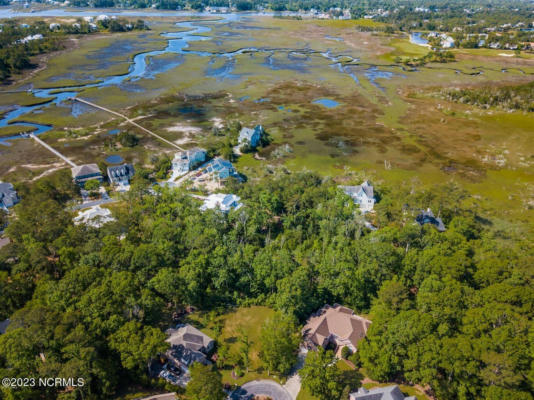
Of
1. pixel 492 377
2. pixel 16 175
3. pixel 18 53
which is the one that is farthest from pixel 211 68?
pixel 492 377

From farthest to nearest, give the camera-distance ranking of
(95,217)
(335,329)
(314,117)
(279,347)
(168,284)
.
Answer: (314,117)
(95,217)
(168,284)
(335,329)
(279,347)

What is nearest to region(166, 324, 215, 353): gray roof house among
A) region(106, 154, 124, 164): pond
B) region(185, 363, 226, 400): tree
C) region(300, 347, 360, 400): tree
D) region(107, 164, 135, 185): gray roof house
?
region(185, 363, 226, 400): tree

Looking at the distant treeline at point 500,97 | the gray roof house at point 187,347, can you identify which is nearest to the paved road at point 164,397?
the gray roof house at point 187,347

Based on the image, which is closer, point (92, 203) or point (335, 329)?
point (335, 329)

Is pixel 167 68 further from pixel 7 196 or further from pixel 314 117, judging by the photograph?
pixel 7 196

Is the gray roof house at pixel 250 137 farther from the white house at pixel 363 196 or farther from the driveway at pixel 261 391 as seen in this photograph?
the driveway at pixel 261 391

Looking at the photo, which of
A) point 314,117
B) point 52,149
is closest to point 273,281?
point 52,149
